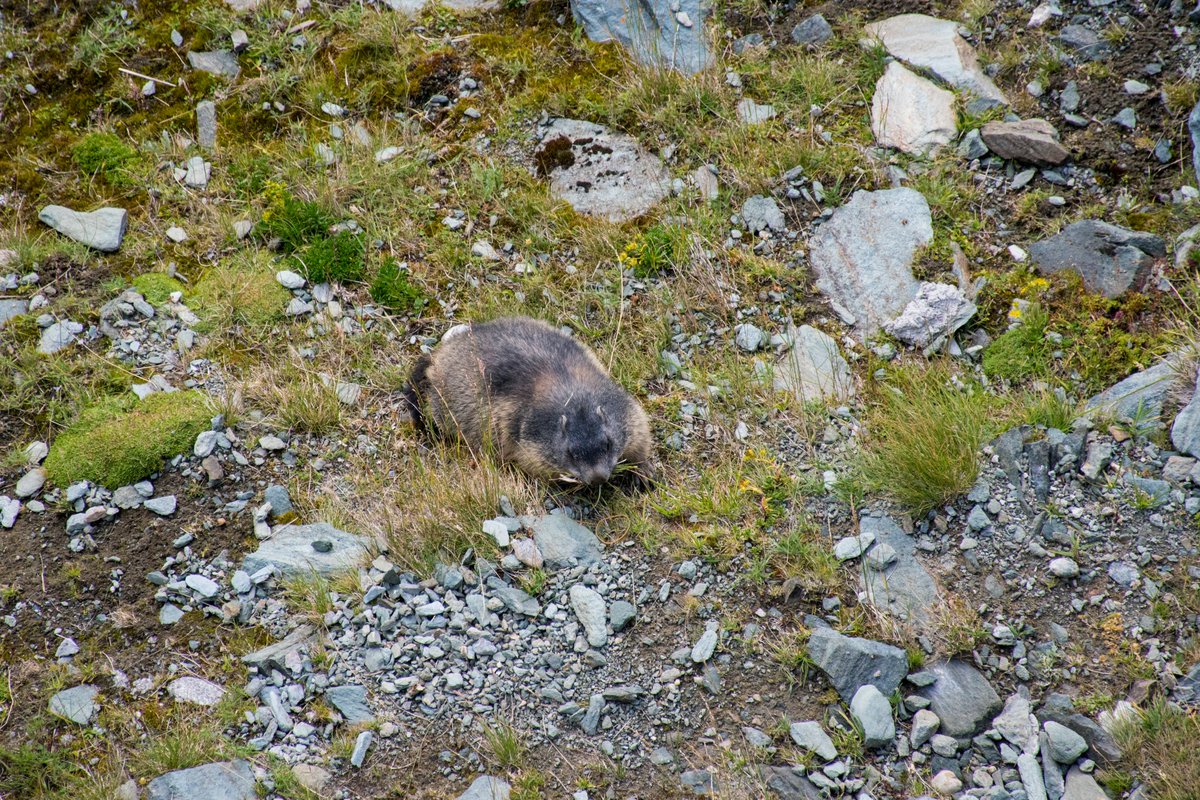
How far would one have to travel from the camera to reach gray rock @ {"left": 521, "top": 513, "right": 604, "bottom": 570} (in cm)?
633

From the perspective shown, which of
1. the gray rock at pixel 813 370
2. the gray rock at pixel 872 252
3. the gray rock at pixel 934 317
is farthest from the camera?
the gray rock at pixel 872 252

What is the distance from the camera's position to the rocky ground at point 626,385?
5367 mm

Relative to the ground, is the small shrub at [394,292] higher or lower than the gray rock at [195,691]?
higher

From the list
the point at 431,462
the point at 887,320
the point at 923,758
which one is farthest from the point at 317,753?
the point at 887,320

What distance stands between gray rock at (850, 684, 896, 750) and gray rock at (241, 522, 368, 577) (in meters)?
3.41

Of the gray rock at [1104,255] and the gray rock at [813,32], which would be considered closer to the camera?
the gray rock at [1104,255]

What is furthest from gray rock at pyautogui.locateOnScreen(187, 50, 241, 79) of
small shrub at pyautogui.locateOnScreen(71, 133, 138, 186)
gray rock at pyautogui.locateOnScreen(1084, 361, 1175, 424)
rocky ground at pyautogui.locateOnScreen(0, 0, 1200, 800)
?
gray rock at pyautogui.locateOnScreen(1084, 361, 1175, 424)

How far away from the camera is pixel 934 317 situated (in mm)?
7305

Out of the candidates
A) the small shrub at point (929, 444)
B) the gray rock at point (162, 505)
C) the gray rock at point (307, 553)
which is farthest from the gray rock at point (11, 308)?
the small shrub at point (929, 444)

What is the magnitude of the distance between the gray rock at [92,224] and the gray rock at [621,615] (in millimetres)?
6086

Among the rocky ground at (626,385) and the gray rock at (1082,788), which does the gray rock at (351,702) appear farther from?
the gray rock at (1082,788)

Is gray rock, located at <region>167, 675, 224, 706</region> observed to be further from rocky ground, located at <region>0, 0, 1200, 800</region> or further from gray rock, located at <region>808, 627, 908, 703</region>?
gray rock, located at <region>808, 627, 908, 703</region>

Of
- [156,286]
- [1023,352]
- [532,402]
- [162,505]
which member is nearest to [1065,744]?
[1023,352]

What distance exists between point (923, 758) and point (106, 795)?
4662 millimetres
